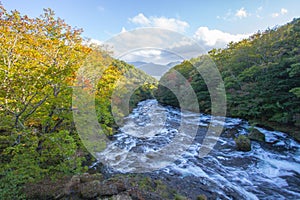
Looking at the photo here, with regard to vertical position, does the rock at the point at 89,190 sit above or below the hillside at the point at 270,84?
below

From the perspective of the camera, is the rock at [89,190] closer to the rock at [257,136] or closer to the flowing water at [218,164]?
the flowing water at [218,164]

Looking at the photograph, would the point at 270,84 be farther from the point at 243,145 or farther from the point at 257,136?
the point at 243,145

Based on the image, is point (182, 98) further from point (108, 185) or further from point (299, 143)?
point (108, 185)

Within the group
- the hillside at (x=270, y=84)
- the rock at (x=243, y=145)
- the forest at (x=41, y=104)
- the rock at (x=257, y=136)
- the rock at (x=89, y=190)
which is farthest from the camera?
the hillside at (x=270, y=84)

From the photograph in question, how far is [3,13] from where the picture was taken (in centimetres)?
509

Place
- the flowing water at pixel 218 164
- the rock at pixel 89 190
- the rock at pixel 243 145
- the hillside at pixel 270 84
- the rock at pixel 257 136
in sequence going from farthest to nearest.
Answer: the hillside at pixel 270 84 → the rock at pixel 257 136 → the rock at pixel 243 145 → the flowing water at pixel 218 164 → the rock at pixel 89 190

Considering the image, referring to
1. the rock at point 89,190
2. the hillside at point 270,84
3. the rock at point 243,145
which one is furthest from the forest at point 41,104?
the hillside at point 270,84

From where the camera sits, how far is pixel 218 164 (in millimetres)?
8281

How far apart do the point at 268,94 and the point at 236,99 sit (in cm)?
310

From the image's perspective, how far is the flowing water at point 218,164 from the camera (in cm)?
625

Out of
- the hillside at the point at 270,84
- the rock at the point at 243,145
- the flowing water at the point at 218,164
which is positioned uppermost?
the hillside at the point at 270,84

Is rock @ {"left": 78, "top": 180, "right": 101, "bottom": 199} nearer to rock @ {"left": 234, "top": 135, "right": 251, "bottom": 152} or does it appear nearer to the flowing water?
the flowing water

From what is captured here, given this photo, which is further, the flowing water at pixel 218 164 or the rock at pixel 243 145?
the rock at pixel 243 145

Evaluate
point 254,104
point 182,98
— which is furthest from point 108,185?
point 182,98
